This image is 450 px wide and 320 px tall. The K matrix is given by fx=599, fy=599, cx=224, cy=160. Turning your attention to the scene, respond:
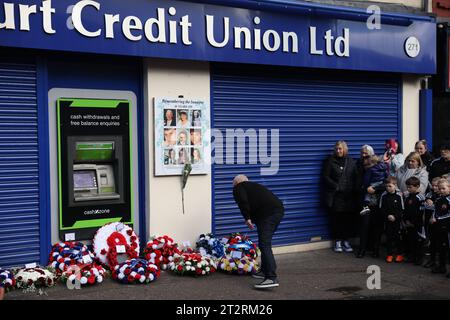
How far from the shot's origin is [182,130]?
8133 millimetres

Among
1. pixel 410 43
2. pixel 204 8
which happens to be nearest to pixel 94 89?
pixel 204 8

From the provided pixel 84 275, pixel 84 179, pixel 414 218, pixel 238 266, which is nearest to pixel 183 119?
pixel 84 179

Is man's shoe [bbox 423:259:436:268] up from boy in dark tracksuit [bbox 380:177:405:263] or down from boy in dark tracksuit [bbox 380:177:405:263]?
down

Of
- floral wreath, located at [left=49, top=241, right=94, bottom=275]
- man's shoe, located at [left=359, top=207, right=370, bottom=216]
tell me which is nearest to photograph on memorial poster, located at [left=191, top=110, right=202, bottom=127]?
floral wreath, located at [left=49, top=241, right=94, bottom=275]

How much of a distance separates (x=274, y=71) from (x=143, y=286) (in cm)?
384

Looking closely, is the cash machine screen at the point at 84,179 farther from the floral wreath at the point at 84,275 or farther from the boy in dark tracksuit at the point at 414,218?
the boy in dark tracksuit at the point at 414,218

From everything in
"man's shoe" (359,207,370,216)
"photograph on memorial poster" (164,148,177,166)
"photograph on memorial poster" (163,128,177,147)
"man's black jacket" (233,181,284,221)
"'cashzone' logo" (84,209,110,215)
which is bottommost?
"man's shoe" (359,207,370,216)

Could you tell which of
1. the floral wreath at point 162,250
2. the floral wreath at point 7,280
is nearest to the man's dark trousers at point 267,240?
the floral wreath at point 162,250

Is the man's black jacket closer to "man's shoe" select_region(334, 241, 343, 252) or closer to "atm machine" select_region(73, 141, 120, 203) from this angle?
"atm machine" select_region(73, 141, 120, 203)

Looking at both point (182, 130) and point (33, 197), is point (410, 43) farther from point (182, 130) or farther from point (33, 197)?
point (33, 197)

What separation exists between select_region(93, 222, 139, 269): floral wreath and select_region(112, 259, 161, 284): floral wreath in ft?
1.05

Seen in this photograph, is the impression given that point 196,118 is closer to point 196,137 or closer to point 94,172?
point 196,137

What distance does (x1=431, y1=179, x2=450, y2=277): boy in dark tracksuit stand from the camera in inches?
296

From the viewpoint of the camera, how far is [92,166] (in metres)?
7.64
